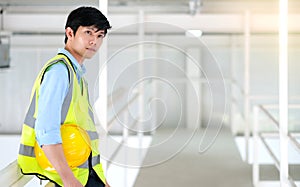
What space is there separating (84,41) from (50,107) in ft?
0.69

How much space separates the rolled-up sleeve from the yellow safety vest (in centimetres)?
4

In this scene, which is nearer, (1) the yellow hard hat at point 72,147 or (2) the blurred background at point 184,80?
(1) the yellow hard hat at point 72,147

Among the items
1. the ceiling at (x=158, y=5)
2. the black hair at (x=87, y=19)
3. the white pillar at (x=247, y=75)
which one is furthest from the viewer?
the ceiling at (x=158, y=5)

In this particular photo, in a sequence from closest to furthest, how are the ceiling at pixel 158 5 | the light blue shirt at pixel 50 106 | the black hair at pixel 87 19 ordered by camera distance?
the light blue shirt at pixel 50 106, the black hair at pixel 87 19, the ceiling at pixel 158 5

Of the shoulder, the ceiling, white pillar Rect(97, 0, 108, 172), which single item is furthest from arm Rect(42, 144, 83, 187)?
the ceiling

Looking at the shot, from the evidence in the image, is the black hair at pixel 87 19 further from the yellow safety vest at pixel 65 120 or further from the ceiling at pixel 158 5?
the ceiling at pixel 158 5

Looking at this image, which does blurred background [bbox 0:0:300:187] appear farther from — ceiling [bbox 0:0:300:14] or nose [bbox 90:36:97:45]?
nose [bbox 90:36:97:45]

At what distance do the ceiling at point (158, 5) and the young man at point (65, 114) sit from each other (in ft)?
14.0

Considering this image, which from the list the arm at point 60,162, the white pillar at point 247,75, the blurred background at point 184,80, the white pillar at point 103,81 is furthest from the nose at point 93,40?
the white pillar at point 247,75

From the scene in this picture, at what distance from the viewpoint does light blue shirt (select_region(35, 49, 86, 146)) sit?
143 cm

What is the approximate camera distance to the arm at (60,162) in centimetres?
A: 143

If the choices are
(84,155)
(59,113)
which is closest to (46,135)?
(59,113)

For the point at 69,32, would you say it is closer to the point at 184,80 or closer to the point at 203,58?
the point at 184,80

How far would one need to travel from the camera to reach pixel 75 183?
4.83ft
